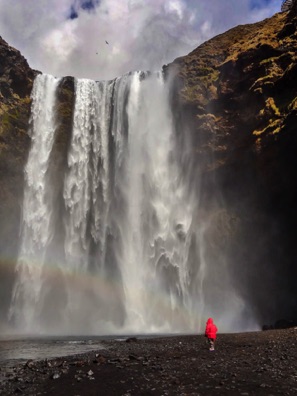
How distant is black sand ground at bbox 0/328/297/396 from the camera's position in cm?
961

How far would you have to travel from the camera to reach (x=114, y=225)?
35156mm

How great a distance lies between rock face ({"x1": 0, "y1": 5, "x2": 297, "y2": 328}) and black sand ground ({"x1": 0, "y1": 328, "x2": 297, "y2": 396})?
16772mm

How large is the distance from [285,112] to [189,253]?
45.9ft

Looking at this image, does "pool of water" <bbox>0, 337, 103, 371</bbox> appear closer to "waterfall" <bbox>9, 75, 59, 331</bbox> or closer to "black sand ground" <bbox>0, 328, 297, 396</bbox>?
"black sand ground" <bbox>0, 328, 297, 396</bbox>

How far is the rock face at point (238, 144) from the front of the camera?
30.5m

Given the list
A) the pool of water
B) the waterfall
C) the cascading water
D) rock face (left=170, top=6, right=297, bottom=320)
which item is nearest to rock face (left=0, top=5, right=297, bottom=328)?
rock face (left=170, top=6, right=297, bottom=320)

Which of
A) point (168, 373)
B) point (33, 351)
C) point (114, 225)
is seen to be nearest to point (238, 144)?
point (114, 225)

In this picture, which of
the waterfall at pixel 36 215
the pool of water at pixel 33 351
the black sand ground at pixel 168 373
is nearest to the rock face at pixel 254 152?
the waterfall at pixel 36 215

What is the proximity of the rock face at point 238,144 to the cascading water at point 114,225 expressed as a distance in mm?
1390

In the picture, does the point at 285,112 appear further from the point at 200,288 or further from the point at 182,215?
the point at 200,288

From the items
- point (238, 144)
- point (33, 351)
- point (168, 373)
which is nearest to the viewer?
point (168, 373)

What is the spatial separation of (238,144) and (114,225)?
512 inches

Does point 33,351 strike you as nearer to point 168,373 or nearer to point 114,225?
point 168,373

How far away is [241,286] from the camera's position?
3294cm
